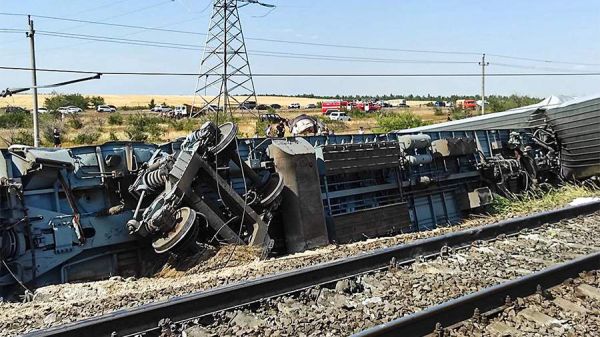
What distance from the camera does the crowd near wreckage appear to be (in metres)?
8.89

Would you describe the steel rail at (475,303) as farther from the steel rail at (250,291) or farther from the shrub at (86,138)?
the shrub at (86,138)

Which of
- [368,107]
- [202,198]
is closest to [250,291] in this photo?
[202,198]

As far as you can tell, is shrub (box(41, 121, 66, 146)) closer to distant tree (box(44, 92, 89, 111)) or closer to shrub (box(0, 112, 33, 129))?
shrub (box(0, 112, 33, 129))

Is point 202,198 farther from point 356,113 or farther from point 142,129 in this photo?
point 356,113

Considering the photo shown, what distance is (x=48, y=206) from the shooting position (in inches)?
361

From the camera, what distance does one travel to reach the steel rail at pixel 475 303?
4.61 meters

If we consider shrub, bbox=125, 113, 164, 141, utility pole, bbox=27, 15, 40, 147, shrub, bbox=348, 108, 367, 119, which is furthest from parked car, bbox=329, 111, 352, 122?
utility pole, bbox=27, 15, 40, 147

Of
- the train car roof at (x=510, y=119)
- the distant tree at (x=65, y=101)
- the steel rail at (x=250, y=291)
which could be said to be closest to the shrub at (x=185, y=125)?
the distant tree at (x=65, y=101)

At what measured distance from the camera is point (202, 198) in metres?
9.79

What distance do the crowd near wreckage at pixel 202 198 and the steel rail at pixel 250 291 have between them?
3.32 metres

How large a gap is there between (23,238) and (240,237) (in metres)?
3.40

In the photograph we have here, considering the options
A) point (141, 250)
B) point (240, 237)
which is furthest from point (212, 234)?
point (141, 250)

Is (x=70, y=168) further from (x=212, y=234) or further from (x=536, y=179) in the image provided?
(x=536, y=179)

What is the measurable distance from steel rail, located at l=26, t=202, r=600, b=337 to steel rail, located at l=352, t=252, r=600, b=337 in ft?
4.99
